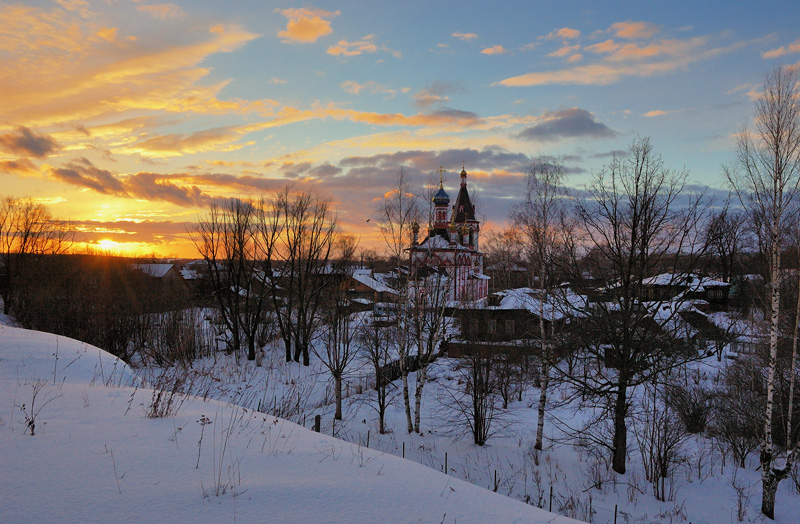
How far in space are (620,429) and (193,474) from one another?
13169 millimetres

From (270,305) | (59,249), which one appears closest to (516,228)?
(270,305)

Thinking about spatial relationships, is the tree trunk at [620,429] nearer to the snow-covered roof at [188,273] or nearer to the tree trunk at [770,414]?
the tree trunk at [770,414]

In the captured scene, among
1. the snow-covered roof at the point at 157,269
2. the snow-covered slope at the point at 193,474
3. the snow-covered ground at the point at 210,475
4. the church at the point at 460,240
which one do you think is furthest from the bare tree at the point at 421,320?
the snow-covered roof at the point at 157,269

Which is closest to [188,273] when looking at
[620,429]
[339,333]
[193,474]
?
[339,333]

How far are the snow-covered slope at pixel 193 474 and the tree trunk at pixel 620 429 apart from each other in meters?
9.36

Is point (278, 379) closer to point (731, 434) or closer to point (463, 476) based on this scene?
A: point (463, 476)

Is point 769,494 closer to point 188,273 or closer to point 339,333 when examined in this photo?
point 339,333

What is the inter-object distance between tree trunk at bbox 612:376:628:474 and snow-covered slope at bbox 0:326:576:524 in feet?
30.7

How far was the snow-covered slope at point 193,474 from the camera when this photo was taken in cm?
401

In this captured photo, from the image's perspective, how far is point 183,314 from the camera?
3397 centimetres

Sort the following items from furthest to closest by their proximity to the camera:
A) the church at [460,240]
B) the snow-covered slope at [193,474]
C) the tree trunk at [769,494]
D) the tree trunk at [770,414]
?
the church at [460,240] → the tree trunk at [769,494] → the tree trunk at [770,414] → the snow-covered slope at [193,474]

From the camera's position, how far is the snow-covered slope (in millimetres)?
4008

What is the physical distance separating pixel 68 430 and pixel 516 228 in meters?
17.3

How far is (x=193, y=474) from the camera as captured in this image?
4.77 meters
